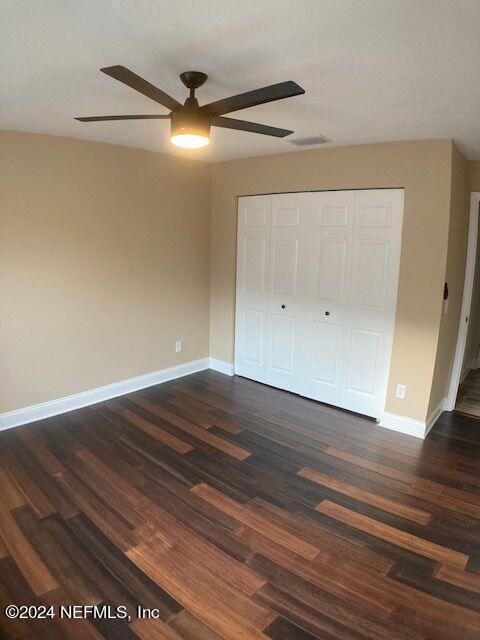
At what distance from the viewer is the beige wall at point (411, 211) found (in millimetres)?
3141

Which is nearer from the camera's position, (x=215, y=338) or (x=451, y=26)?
(x=451, y=26)

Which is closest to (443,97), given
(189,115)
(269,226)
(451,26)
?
(451,26)

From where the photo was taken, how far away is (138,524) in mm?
2340

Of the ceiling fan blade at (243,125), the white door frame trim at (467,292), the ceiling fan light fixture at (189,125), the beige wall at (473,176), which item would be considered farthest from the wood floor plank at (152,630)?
the beige wall at (473,176)

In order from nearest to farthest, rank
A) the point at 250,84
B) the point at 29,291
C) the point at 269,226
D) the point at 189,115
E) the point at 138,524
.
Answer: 1. the point at 189,115
2. the point at 250,84
3. the point at 138,524
4. the point at 29,291
5. the point at 269,226

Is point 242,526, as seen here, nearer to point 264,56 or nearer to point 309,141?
point 264,56

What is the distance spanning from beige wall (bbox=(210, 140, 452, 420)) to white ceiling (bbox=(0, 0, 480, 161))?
431 millimetres

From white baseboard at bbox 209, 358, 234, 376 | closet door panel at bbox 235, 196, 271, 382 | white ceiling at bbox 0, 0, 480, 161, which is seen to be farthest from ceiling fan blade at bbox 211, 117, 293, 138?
white baseboard at bbox 209, 358, 234, 376

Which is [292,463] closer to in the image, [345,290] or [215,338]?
[345,290]

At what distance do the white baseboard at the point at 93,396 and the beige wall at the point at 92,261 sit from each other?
0.08 meters

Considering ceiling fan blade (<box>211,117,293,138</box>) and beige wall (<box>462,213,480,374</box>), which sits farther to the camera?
beige wall (<box>462,213,480,374</box>)

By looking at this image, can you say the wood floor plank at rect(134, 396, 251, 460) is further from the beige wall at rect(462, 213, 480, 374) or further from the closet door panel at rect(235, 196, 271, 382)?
the beige wall at rect(462, 213, 480, 374)

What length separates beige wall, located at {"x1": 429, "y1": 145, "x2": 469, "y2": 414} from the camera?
127 inches

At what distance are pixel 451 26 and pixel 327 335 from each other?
2.77m
